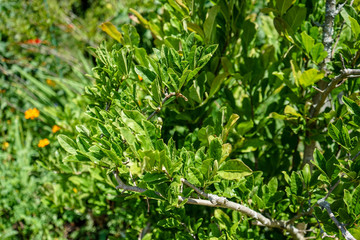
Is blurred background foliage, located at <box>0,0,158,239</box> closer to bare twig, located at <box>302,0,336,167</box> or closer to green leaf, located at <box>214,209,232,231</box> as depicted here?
green leaf, located at <box>214,209,232,231</box>

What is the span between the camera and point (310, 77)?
2.91 feet

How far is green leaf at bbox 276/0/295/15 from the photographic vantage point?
0.87 metres

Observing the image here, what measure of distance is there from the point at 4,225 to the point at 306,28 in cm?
199

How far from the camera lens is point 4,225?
6.53ft

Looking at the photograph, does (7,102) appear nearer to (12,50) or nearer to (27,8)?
(12,50)

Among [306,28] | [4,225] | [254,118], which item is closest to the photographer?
[306,28]

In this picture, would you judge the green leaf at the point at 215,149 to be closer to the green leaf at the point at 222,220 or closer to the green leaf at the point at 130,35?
the green leaf at the point at 222,220

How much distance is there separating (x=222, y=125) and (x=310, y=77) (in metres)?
0.28

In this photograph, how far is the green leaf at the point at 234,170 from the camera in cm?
68

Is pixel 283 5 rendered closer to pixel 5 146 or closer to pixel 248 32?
pixel 248 32

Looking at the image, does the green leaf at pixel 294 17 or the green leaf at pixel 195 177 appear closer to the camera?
the green leaf at pixel 195 177

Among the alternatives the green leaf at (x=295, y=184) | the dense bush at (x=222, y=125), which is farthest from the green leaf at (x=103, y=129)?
the green leaf at (x=295, y=184)

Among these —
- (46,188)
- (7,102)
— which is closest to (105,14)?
(7,102)

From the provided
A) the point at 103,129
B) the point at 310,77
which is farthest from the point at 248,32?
the point at 103,129
